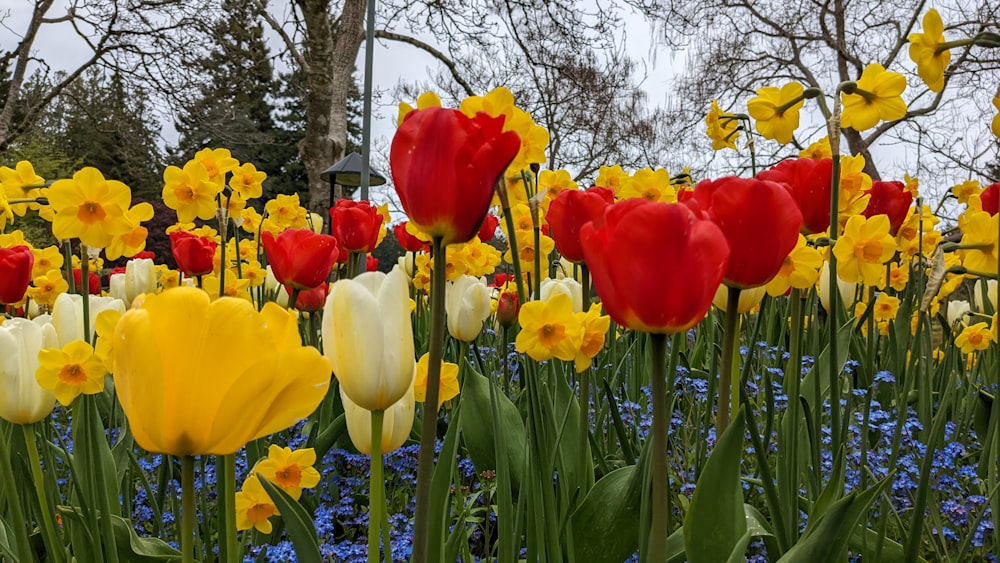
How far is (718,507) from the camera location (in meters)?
0.81

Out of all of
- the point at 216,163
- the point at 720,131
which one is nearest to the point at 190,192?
the point at 216,163

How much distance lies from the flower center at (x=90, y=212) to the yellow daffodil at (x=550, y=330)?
2.69 feet

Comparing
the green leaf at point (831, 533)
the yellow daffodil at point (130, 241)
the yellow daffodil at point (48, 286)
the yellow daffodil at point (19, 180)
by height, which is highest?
the yellow daffodil at point (19, 180)

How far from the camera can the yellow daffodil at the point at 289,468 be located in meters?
1.18

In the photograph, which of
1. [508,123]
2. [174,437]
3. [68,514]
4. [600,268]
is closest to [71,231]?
[68,514]

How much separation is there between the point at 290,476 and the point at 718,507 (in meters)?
0.72

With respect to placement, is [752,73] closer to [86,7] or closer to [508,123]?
[86,7]

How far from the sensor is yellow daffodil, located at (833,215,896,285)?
124 centimetres

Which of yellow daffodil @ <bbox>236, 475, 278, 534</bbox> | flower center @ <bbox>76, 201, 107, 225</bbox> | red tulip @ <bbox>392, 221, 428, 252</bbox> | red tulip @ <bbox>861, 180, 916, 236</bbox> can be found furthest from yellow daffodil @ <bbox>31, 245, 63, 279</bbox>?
red tulip @ <bbox>861, 180, 916, 236</bbox>

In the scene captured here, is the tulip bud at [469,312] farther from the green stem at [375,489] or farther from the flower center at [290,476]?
the green stem at [375,489]

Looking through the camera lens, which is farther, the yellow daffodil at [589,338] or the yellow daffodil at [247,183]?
the yellow daffodil at [247,183]

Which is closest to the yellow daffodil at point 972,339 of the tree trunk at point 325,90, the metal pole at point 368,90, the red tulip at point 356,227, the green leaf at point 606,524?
the green leaf at point 606,524

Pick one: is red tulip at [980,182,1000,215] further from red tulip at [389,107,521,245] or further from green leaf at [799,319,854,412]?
red tulip at [389,107,521,245]

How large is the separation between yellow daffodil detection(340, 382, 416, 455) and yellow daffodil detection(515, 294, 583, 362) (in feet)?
0.87
